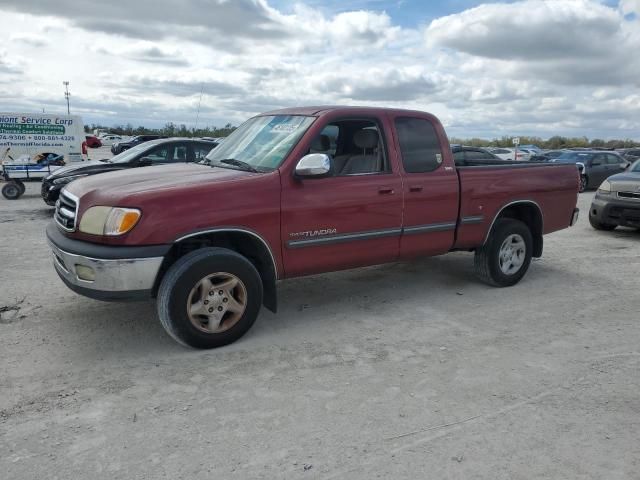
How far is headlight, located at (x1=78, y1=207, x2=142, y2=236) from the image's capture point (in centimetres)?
372

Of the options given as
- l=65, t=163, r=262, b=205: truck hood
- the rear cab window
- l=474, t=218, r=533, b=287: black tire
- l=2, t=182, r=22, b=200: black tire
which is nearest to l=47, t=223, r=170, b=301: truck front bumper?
l=65, t=163, r=262, b=205: truck hood

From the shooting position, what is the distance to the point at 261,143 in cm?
482

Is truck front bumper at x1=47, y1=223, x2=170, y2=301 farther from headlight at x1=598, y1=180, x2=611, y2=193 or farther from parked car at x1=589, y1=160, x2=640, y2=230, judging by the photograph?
headlight at x1=598, y1=180, x2=611, y2=193

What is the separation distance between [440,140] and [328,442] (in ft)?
11.4

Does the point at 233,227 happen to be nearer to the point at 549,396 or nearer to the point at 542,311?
the point at 549,396

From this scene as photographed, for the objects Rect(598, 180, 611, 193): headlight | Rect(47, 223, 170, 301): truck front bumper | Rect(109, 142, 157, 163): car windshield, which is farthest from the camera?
Rect(109, 142, 157, 163): car windshield

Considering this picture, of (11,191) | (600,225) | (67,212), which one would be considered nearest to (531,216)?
(600,225)

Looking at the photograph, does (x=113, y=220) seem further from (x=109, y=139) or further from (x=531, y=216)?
(x=109, y=139)

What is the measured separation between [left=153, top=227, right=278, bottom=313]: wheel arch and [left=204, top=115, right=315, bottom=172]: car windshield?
61cm

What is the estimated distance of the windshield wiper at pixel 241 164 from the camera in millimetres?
4499

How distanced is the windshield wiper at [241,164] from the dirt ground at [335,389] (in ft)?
4.51

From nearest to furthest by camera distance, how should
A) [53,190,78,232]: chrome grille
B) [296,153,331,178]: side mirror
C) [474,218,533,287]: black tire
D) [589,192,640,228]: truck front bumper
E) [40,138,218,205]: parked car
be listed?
[53,190,78,232]: chrome grille
[296,153,331,178]: side mirror
[474,218,533,287]: black tire
[589,192,640,228]: truck front bumper
[40,138,218,205]: parked car

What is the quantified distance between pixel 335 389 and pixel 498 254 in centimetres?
313

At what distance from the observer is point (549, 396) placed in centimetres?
346
